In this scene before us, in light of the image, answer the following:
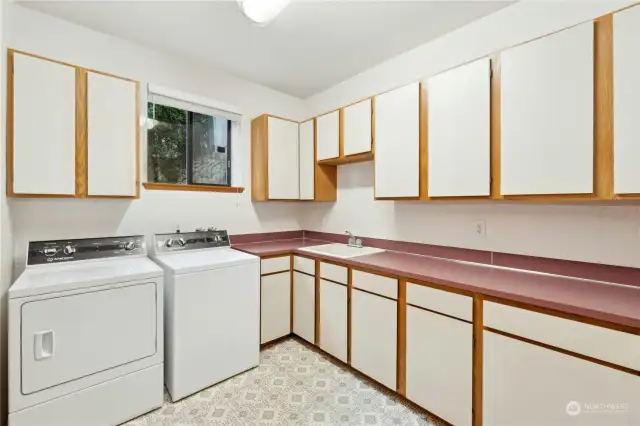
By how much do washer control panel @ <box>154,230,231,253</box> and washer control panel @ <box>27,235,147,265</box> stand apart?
0.13m

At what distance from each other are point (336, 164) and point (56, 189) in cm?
220

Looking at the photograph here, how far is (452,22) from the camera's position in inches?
80.4

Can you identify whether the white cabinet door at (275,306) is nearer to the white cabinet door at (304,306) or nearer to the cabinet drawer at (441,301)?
the white cabinet door at (304,306)

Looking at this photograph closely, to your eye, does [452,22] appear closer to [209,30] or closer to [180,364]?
[209,30]

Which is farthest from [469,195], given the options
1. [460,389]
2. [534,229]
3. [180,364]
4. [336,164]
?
[180,364]

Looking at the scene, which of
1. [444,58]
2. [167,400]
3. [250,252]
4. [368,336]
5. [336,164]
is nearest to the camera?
[167,400]

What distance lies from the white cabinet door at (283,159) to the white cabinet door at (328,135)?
0.32m

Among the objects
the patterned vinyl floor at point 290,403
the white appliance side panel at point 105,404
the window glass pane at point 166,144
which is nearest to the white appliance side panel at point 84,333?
the white appliance side panel at point 105,404

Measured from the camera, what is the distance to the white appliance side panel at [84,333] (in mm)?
1459

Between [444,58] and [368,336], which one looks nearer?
[368,336]

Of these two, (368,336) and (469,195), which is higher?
(469,195)

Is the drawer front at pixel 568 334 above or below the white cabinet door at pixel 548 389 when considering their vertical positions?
above

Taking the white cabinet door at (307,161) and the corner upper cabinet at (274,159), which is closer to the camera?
the corner upper cabinet at (274,159)

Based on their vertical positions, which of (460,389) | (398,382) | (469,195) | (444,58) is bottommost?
(398,382)
